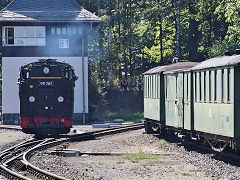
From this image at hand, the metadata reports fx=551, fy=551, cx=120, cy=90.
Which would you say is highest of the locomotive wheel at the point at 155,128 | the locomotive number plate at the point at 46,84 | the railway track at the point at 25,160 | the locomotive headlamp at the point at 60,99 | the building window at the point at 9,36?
the building window at the point at 9,36

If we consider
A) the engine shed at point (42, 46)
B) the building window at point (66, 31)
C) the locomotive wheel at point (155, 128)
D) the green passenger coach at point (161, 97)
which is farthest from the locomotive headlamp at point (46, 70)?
the building window at point (66, 31)

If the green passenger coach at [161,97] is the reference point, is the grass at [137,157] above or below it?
below

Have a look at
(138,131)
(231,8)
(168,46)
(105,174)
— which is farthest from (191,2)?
(105,174)

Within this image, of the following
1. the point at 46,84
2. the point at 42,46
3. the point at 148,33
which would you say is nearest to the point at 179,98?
the point at 46,84

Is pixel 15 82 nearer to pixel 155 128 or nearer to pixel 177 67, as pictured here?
pixel 155 128

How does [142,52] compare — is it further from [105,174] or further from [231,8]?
[105,174]

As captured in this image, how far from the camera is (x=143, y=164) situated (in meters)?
14.9

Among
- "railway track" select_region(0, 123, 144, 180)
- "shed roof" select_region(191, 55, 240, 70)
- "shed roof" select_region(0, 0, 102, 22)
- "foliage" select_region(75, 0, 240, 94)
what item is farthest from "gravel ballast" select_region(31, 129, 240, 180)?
"foliage" select_region(75, 0, 240, 94)

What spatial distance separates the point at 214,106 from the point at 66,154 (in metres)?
5.08

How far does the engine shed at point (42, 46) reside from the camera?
36406 mm

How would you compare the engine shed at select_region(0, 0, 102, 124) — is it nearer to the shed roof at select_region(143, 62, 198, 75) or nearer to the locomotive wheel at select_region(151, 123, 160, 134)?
the locomotive wheel at select_region(151, 123, 160, 134)

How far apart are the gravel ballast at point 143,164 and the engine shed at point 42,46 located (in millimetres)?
16347

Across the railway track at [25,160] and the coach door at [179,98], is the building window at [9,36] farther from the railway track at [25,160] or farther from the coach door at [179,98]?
the coach door at [179,98]

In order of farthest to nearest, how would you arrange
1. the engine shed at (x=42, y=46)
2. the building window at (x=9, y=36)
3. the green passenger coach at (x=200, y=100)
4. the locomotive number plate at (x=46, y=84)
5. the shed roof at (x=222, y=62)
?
the building window at (x=9, y=36) → the engine shed at (x=42, y=46) → the locomotive number plate at (x=46, y=84) → the green passenger coach at (x=200, y=100) → the shed roof at (x=222, y=62)
